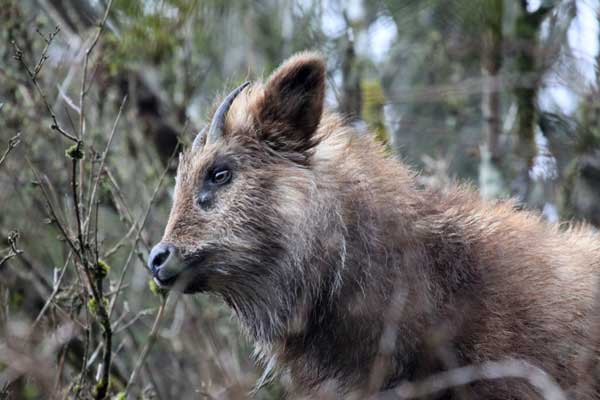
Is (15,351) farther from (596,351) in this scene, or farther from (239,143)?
(596,351)

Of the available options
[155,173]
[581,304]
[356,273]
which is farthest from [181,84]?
[581,304]

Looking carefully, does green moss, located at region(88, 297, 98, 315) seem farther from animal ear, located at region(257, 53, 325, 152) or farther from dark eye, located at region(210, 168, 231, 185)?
animal ear, located at region(257, 53, 325, 152)

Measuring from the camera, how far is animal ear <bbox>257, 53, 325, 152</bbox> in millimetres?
5234

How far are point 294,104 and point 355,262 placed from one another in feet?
3.16

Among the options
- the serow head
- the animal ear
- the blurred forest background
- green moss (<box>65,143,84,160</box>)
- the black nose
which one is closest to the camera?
green moss (<box>65,143,84,160</box>)

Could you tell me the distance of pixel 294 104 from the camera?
529cm

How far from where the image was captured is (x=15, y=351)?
4.18m

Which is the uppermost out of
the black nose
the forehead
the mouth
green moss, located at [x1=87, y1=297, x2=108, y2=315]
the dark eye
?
the forehead

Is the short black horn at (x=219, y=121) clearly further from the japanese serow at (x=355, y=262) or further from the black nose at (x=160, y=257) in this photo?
the black nose at (x=160, y=257)

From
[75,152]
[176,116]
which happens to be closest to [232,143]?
[75,152]

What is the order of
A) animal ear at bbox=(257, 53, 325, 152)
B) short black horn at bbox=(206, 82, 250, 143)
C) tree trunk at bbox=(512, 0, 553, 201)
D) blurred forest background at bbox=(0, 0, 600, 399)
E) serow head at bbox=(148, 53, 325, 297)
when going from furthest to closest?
tree trunk at bbox=(512, 0, 553, 201) → blurred forest background at bbox=(0, 0, 600, 399) → short black horn at bbox=(206, 82, 250, 143) → animal ear at bbox=(257, 53, 325, 152) → serow head at bbox=(148, 53, 325, 297)

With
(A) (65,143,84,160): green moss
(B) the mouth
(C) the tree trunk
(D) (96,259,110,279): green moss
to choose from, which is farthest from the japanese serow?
(C) the tree trunk

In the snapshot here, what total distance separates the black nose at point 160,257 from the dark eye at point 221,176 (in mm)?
531

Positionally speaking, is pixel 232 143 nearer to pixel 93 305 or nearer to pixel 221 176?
pixel 221 176
